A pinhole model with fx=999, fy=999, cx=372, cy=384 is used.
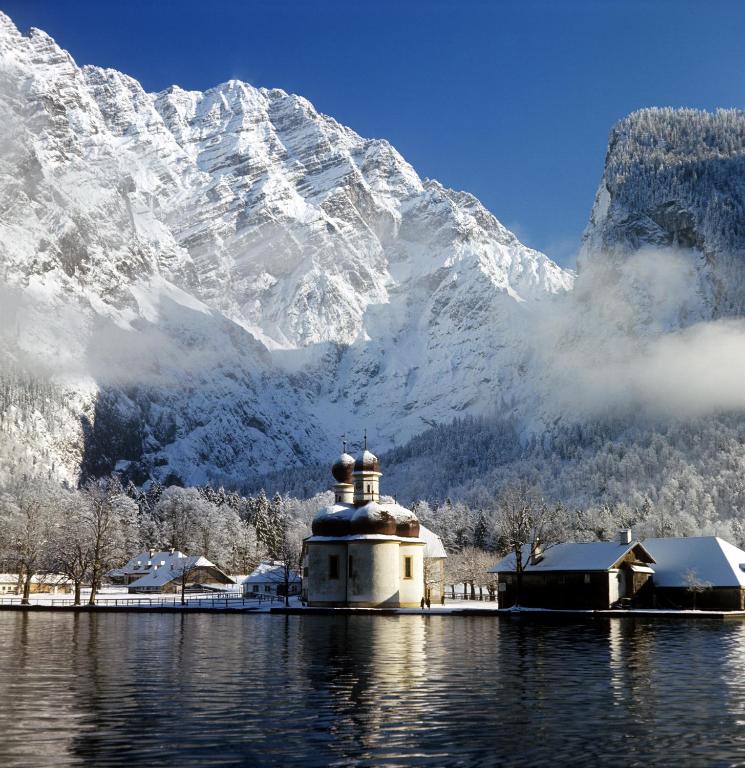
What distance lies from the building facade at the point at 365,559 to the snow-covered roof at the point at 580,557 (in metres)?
8.32

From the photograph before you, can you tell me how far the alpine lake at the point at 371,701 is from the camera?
2200 centimetres

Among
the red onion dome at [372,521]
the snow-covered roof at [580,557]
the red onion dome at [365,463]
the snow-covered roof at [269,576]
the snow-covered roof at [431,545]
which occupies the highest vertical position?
the red onion dome at [365,463]

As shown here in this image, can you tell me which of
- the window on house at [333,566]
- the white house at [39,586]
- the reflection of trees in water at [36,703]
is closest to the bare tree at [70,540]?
the white house at [39,586]

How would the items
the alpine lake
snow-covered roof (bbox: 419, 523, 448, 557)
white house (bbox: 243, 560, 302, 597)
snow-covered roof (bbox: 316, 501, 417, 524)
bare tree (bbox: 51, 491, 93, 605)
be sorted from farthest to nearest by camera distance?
white house (bbox: 243, 560, 302, 597), bare tree (bbox: 51, 491, 93, 605), snow-covered roof (bbox: 419, 523, 448, 557), snow-covered roof (bbox: 316, 501, 417, 524), the alpine lake

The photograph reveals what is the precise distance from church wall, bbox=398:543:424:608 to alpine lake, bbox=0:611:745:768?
39346 mm

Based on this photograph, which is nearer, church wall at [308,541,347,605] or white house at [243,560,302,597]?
church wall at [308,541,347,605]

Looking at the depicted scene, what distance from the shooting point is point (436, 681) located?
34188 mm

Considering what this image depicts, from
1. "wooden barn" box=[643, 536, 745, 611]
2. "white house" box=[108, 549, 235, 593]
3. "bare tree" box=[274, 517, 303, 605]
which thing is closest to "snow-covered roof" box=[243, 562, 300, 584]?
"white house" box=[108, 549, 235, 593]

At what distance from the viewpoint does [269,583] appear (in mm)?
134000

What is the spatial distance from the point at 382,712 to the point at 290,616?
58558 mm

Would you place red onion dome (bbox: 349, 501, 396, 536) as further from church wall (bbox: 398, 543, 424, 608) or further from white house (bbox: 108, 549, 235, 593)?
white house (bbox: 108, 549, 235, 593)

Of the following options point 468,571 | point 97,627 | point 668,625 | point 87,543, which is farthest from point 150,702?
point 87,543

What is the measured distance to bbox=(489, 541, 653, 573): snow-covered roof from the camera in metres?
90.2

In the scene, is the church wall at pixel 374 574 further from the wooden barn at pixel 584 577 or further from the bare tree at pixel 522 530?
the bare tree at pixel 522 530
